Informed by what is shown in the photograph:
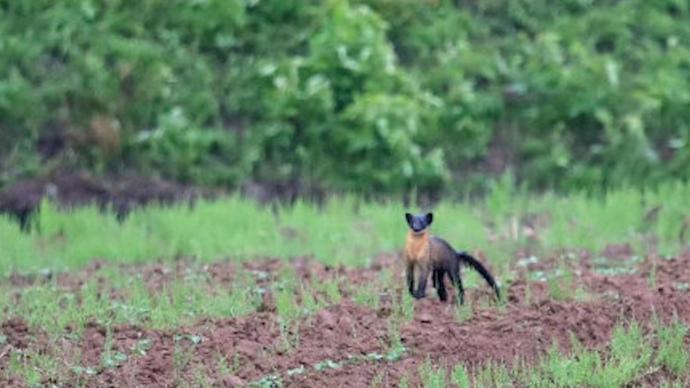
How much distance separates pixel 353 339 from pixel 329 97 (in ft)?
22.0

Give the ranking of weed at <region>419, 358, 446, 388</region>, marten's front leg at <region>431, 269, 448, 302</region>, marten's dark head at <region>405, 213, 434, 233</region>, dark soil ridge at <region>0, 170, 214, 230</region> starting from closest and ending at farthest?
weed at <region>419, 358, 446, 388</region> < marten's dark head at <region>405, 213, 434, 233</region> < marten's front leg at <region>431, 269, 448, 302</region> < dark soil ridge at <region>0, 170, 214, 230</region>

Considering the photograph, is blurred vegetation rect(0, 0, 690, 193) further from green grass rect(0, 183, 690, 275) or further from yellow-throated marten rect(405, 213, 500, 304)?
yellow-throated marten rect(405, 213, 500, 304)

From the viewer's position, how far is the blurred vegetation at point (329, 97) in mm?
13805

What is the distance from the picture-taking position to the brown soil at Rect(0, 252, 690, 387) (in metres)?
7.00

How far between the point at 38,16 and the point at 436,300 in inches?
290

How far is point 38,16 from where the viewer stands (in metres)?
14.6

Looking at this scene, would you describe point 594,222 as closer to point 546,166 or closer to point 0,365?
point 546,166

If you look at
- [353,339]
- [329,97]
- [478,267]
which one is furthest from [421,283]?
[329,97]

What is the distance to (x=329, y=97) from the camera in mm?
13969

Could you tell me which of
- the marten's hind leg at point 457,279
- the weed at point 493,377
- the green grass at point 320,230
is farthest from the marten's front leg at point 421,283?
the green grass at point 320,230

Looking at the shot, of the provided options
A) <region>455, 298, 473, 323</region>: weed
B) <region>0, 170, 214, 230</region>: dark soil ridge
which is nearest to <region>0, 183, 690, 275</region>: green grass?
<region>0, 170, 214, 230</region>: dark soil ridge

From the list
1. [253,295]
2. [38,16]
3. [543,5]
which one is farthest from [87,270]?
[543,5]

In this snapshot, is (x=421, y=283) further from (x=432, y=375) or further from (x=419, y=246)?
(x=432, y=375)

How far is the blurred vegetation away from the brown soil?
216 inches
